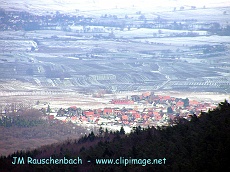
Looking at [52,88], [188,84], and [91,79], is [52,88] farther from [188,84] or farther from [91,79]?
[188,84]

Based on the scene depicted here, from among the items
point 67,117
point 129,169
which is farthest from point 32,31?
point 129,169

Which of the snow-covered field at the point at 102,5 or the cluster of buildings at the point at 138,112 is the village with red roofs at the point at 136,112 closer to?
the cluster of buildings at the point at 138,112

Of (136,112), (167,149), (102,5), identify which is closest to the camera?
(167,149)

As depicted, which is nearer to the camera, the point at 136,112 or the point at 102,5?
the point at 136,112

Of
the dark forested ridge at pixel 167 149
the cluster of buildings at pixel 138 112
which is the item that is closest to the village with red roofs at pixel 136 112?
the cluster of buildings at pixel 138 112

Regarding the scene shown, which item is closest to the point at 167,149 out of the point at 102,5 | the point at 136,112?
the point at 136,112

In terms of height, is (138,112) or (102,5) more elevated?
(102,5)

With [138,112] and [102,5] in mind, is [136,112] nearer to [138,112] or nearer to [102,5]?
[138,112]
